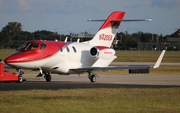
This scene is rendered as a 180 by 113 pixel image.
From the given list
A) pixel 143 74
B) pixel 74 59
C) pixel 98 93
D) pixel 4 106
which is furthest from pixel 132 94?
pixel 143 74

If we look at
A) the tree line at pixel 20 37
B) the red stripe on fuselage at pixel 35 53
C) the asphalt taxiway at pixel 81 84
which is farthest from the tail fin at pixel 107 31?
the tree line at pixel 20 37

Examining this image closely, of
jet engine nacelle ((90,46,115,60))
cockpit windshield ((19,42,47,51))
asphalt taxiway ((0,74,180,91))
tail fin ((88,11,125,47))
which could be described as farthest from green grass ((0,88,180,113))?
tail fin ((88,11,125,47))

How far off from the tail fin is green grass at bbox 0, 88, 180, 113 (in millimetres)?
14268

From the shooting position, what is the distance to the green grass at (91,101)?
17.4 metres

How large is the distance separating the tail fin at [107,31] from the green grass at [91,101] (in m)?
14.3

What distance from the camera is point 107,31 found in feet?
126

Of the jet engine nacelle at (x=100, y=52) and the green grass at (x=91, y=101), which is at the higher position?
the jet engine nacelle at (x=100, y=52)

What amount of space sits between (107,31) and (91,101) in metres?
18.9

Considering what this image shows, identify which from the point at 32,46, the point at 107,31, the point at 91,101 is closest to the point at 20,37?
the point at 107,31

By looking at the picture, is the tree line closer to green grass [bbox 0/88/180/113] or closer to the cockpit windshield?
the cockpit windshield

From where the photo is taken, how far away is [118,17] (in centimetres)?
3862

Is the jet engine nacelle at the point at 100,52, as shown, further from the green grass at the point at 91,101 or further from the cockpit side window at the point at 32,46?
the green grass at the point at 91,101

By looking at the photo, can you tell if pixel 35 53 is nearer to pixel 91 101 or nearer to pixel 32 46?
pixel 32 46

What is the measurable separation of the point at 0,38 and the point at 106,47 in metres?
61.4
